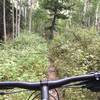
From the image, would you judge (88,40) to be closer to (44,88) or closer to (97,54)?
(97,54)

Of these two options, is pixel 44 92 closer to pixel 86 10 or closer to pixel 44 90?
pixel 44 90

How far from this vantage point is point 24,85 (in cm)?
137

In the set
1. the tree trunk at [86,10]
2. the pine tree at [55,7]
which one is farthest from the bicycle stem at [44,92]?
the tree trunk at [86,10]

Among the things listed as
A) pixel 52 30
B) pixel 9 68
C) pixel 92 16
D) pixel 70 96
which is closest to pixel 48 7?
pixel 52 30

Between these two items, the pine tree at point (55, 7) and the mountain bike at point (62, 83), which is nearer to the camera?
the mountain bike at point (62, 83)

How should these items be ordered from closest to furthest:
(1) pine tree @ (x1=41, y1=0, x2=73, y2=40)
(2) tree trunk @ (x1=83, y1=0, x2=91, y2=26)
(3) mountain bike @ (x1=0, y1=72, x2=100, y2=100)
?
(3) mountain bike @ (x1=0, y1=72, x2=100, y2=100) → (1) pine tree @ (x1=41, y1=0, x2=73, y2=40) → (2) tree trunk @ (x1=83, y1=0, x2=91, y2=26)

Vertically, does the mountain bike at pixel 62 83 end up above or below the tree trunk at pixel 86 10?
above

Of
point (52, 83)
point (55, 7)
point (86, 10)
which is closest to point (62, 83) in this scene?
point (52, 83)

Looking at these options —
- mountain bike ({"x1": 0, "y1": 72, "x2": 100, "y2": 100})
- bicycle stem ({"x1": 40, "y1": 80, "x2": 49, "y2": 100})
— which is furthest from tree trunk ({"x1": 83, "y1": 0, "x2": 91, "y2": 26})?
bicycle stem ({"x1": 40, "y1": 80, "x2": 49, "y2": 100})

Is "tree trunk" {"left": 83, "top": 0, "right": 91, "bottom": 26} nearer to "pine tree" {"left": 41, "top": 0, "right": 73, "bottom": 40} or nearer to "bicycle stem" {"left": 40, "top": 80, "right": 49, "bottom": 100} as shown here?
"pine tree" {"left": 41, "top": 0, "right": 73, "bottom": 40}

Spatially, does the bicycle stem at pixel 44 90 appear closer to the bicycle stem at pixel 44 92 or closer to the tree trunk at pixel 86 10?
the bicycle stem at pixel 44 92

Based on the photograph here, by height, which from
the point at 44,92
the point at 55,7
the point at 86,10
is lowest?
the point at 86,10

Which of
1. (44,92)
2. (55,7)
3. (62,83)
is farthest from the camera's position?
(55,7)

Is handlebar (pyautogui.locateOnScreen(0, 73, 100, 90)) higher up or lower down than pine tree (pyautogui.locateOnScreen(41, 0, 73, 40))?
higher up
